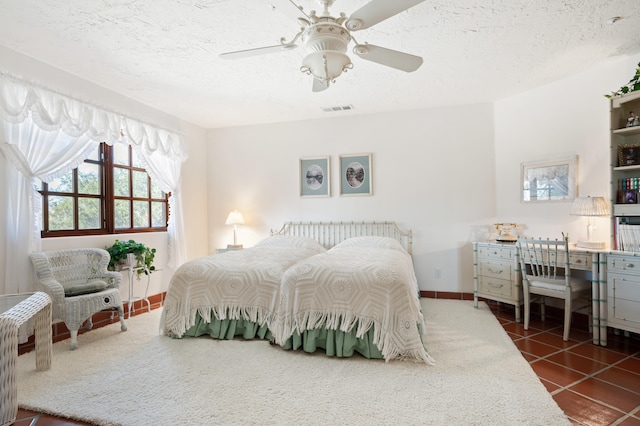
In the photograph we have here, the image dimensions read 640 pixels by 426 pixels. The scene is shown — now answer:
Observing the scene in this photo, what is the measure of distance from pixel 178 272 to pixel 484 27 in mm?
3396

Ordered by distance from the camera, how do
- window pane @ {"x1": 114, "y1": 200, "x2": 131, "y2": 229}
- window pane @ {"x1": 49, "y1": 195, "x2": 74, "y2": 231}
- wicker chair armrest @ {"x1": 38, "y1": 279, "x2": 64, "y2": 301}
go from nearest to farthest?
wicker chair armrest @ {"x1": 38, "y1": 279, "x2": 64, "y2": 301} < window pane @ {"x1": 49, "y1": 195, "x2": 74, "y2": 231} < window pane @ {"x1": 114, "y1": 200, "x2": 131, "y2": 229}

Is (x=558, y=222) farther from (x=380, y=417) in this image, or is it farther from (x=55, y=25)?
(x=55, y=25)

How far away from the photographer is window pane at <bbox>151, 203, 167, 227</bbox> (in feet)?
14.9

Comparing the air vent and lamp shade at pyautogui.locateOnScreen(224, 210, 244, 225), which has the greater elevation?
the air vent

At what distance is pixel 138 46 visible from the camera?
281 cm

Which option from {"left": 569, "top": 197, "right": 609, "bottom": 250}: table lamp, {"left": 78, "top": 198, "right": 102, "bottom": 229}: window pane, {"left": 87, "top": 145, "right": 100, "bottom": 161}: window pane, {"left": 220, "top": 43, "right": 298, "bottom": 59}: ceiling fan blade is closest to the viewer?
{"left": 220, "top": 43, "right": 298, "bottom": 59}: ceiling fan blade

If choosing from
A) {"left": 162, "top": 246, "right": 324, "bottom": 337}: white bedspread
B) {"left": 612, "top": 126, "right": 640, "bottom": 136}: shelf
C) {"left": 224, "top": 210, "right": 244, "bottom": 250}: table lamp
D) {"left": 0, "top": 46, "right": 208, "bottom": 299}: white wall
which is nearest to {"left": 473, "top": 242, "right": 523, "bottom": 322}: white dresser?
Answer: {"left": 612, "top": 126, "right": 640, "bottom": 136}: shelf

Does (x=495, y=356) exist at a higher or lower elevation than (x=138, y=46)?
lower

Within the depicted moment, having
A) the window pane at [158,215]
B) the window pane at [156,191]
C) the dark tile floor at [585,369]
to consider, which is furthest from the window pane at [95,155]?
the dark tile floor at [585,369]

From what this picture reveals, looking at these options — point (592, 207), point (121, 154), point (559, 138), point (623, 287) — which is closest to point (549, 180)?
point (559, 138)

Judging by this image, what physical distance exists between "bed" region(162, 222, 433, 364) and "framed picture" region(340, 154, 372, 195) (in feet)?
4.80

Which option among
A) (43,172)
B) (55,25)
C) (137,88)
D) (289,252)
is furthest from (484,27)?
(43,172)

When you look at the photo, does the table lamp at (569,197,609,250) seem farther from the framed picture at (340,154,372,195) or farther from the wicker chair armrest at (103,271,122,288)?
the wicker chair armrest at (103,271,122,288)

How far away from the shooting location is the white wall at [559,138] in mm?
3305
